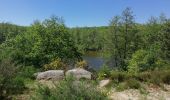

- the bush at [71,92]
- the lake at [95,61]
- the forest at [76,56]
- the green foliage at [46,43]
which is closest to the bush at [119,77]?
the forest at [76,56]

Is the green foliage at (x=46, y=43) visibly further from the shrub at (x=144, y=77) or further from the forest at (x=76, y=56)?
the shrub at (x=144, y=77)

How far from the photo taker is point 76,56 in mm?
28234

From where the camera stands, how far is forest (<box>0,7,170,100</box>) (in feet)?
31.5

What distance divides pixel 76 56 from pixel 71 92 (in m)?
21.2

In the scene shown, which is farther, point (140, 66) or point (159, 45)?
point (159, 45)

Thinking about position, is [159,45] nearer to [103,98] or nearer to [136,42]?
[136,42]

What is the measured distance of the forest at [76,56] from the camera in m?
9.61

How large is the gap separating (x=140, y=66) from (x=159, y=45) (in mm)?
5884

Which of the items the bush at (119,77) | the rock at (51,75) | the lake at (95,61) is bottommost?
the lake at (95,61)

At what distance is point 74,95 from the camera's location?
22.3 feet

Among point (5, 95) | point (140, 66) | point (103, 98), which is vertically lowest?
point (140, 66)

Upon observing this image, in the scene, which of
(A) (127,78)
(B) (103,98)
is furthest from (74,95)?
(A) (127,78)

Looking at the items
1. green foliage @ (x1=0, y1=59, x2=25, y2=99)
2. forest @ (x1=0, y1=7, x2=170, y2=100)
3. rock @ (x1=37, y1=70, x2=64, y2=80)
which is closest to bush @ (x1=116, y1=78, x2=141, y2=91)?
forest @ (x1=0, y1=7, x2=170, y2=100)

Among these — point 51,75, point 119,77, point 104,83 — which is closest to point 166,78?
point 119,77
